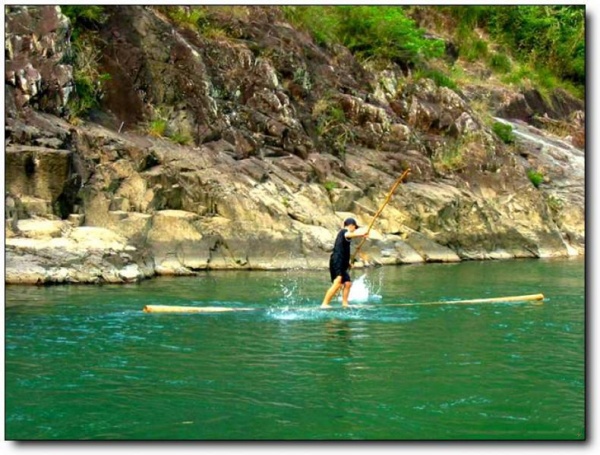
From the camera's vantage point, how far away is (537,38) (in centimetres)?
4966

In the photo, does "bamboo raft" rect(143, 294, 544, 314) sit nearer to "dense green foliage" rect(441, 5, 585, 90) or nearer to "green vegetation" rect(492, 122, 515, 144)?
"green vegetation" rect(492, 122, 515, 144)

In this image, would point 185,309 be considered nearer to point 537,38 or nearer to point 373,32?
point 373,32

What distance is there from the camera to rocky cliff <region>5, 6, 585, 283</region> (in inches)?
845

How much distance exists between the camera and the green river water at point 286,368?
8.37 metres

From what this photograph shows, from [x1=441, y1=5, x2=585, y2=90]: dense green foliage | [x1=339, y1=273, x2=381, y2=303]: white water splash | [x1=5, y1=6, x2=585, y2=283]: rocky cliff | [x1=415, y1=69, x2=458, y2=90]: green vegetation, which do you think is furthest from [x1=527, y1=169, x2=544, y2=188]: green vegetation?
[x1=339, y1=273, x2=381, y2=303]: white water splash

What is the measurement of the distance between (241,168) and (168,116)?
305cm

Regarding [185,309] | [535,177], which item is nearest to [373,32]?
[535,177]

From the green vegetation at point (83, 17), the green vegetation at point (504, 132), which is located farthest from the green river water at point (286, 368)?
the green vegetation at point (504, 132)

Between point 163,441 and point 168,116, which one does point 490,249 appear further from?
point 163,441

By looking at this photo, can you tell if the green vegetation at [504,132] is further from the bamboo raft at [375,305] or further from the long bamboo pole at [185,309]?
the long bamboo pole at [185,309]

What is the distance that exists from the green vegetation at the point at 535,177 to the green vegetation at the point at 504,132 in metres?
2.36

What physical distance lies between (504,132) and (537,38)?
45.0ft

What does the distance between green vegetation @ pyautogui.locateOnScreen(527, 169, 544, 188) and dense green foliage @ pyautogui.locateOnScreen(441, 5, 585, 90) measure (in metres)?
15.1

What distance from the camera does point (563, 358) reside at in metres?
11.7
